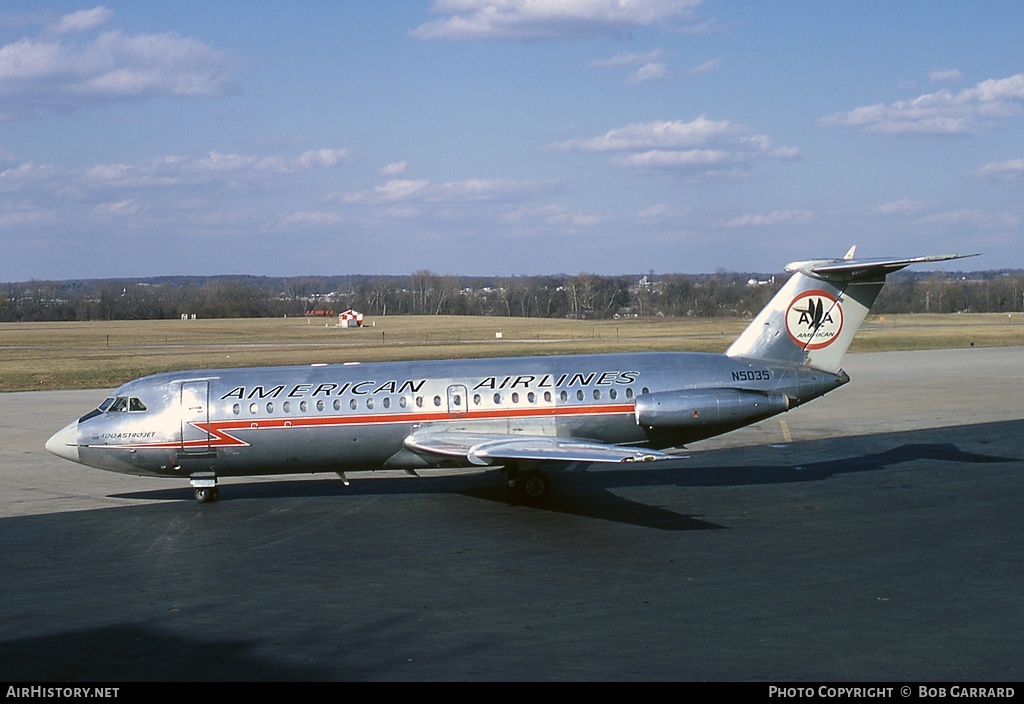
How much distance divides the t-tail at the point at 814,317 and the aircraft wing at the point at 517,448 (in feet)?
17.1

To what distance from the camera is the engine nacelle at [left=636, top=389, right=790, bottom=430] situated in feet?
78.7

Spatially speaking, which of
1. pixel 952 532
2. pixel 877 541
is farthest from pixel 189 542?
pixel 952 532

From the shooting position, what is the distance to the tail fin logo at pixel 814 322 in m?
26.1

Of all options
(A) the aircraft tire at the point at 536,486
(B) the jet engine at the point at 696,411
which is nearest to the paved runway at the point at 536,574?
(A) the aircraft tire at the point at 536,486

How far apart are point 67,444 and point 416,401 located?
827cm

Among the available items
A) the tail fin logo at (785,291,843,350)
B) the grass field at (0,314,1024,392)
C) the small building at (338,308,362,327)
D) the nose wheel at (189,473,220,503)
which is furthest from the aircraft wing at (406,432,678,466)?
the small building at (338,308,362,327)

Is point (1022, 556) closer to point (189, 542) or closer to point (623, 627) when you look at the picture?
point (623, 627)

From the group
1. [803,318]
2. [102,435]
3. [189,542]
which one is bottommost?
[189,542]

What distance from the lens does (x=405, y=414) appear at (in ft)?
79.8

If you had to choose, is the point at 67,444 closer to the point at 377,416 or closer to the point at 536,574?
the point at 377,416

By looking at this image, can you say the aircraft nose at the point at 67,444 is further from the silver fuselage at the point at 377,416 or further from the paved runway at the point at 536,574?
the paved runway at the point at 536,574

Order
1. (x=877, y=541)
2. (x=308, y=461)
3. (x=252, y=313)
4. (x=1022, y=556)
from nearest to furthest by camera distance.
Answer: (x=1022, y=556), (x=877, y=541), (x=308, y=461), (x=252, y=313)

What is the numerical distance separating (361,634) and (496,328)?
10325cm

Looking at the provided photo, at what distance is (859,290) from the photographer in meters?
26.4
